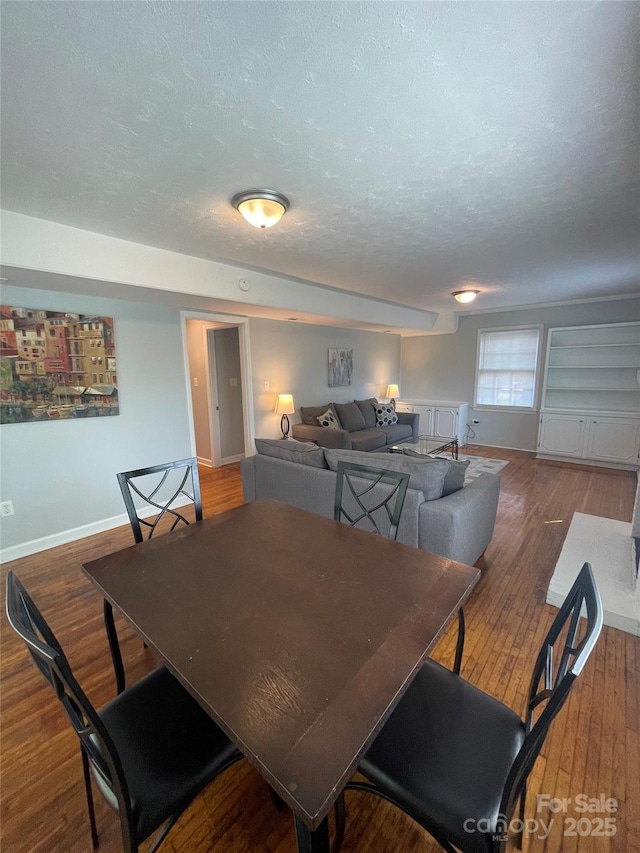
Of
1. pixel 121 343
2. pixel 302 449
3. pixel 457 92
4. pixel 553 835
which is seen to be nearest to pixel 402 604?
pixel 553 835

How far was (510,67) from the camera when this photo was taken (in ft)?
3.74

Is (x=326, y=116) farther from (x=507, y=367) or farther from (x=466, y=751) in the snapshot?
(x=507, y=367)

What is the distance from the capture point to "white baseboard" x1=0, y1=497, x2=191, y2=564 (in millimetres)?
2793

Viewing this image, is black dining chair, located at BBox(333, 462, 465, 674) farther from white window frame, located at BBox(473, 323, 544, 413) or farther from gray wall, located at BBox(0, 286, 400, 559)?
white window frame, located at BBox(473, 323, 544, 413)

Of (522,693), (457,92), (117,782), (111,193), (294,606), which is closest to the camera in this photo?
(117,782)

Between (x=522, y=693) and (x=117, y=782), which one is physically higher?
(x=117, y=782)

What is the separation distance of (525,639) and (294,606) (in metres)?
1.62

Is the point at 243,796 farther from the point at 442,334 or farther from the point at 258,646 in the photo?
the point at 442,334

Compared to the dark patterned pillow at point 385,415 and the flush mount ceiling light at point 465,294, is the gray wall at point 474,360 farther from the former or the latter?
the flush mount ceiling light at point 465,294

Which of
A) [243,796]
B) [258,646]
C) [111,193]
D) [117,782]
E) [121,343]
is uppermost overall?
[111,193]

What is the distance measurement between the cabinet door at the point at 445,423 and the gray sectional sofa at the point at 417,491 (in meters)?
3.72

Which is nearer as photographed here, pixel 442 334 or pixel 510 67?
pixel 510 67

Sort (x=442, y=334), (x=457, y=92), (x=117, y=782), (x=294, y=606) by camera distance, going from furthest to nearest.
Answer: (x=442, y=334) → (x=457, y=92) → (x=294, y=606) → (x=117, y=782)

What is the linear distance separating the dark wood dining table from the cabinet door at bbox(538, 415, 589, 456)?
16.5 ft
